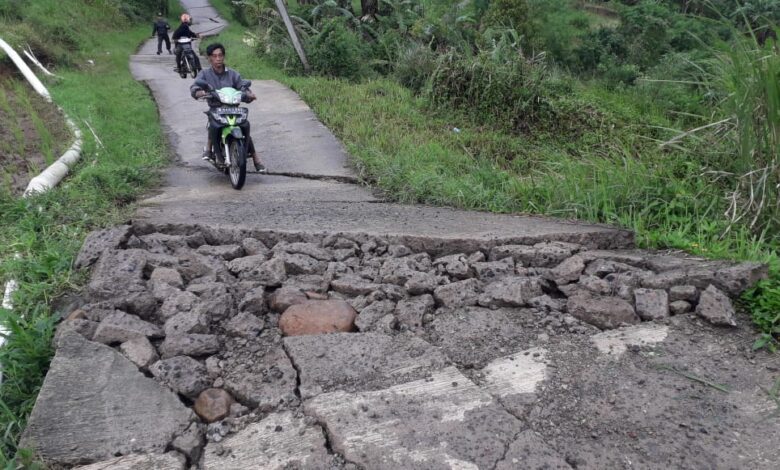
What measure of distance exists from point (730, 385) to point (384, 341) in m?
1.55

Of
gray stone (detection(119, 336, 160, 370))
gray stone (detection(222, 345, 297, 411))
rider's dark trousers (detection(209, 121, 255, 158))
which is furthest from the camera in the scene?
rider's dark trousers (detection(209, 121, 255, 158))

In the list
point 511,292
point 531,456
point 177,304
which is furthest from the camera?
point 511,292

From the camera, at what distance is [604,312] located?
3189mm

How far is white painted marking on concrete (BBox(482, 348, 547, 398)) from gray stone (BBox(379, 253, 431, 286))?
0.93 metres

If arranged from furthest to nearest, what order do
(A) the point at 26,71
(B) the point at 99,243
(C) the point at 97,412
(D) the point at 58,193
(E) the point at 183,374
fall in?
(A) the point at 26,71, (D) the point at 58,193, (B) the point at 99,243, (E) the point at 183,374, (C) the point at 97,412

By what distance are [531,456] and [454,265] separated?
5.34 ft

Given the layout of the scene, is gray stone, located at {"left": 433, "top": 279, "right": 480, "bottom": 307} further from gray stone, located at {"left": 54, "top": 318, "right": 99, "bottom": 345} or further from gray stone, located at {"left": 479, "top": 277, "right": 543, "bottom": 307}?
gray stone, located at {"left": 54, "top": 318, "right": 99, "bottom": 345}

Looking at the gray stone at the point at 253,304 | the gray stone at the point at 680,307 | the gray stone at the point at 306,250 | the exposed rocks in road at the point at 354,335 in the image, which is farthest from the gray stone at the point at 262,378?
the gray stone at the point at 680,307

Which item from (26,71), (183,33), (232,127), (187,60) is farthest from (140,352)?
(183,33)

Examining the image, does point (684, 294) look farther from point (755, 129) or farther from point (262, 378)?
point (262, 378)

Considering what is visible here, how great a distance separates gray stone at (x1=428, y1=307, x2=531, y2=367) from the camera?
9.77 ft

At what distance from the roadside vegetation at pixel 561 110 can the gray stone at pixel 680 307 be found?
0.29 m

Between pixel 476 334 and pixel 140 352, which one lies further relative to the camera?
pixel 476 334

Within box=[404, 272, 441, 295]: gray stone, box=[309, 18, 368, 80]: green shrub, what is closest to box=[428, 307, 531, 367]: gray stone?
box=[404, 272, 441, 295]: gray stone
